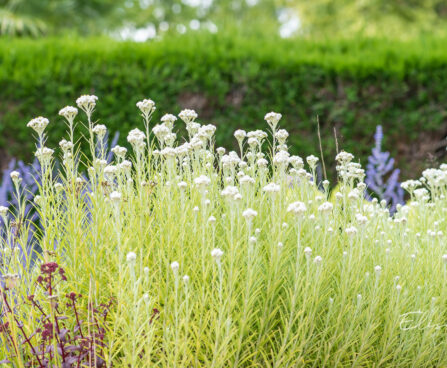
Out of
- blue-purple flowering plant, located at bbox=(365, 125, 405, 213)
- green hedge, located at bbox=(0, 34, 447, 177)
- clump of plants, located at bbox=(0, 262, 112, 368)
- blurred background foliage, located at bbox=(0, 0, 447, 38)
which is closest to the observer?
clump of plants, located at bbox=(0, 262, 112, 368)

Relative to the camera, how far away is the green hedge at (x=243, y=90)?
541cm

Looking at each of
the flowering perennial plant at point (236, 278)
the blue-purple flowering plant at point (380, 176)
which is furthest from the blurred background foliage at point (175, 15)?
the flowering perennial plant at point (236, 278)

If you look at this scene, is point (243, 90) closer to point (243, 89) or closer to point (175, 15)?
point (243, 89)

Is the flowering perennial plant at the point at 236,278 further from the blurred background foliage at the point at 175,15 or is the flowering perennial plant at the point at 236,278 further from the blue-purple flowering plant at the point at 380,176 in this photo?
the blurred background foliage at the point at 175,15

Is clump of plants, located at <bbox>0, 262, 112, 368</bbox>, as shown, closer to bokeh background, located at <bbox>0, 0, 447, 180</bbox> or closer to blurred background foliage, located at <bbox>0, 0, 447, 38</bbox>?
bokeh background, located at <bbox>0, 0, 447, 180</bbox>

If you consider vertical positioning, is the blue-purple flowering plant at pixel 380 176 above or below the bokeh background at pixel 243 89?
below

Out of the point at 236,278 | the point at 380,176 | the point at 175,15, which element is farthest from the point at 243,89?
the point at 175,15

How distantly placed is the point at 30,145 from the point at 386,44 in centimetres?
433

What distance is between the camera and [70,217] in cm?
241

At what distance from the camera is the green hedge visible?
17.7 ft

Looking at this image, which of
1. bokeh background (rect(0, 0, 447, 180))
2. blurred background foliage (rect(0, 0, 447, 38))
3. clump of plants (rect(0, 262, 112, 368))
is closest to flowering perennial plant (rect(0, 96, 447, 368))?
clump of plants (rect(0, 262, 112, 368))

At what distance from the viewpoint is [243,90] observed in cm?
549

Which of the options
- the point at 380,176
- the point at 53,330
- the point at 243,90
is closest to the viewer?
the point at 53,330

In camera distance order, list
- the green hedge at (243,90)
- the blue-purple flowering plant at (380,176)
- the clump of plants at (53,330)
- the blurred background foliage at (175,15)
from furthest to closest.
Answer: the blurred background foliage at (175,15)
the green hedge at (243,90)
the blue-purple flowering plant at (380,176)
the clump of plants at (53,330)
